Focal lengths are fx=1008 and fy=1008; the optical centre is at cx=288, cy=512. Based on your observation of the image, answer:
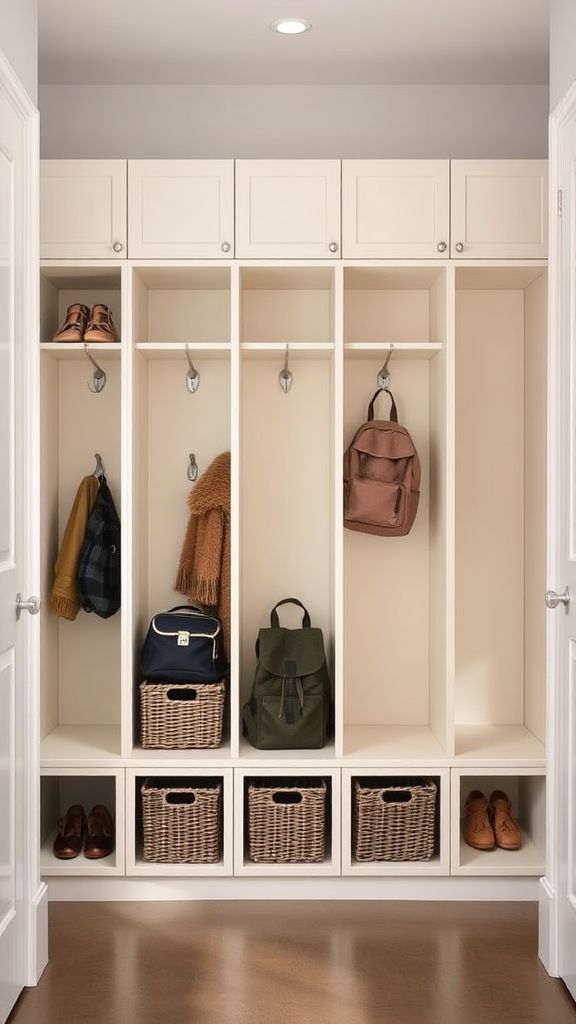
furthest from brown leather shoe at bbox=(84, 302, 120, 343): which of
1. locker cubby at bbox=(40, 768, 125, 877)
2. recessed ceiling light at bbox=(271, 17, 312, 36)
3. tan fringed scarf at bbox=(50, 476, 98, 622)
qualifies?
locker cubby at bbox=(40, 768, 125, 877)

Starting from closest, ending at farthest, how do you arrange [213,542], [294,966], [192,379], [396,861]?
[294,966]
[396,861]
[213,542]
[192,379]

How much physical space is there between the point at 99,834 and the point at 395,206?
7.69ft

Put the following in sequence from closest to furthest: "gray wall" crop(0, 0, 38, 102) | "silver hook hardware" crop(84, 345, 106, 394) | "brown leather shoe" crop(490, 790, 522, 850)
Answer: "gray wall" crop(0, 0, 38, 102) → "brown leather shoe" crop(490, 790, 522, 850) → "silver hook hardware" crop(84, 345, 106, 394)

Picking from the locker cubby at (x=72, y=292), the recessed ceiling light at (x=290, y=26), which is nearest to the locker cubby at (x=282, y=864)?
the locker cubby at (x=72, y=292)

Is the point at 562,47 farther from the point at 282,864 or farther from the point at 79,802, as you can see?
the point at 79,802

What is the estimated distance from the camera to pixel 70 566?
350 cm

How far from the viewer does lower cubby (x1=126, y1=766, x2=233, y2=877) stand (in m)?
3.33

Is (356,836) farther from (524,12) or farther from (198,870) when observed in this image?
(524,12)

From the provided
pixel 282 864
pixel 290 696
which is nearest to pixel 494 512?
pixel 290 696

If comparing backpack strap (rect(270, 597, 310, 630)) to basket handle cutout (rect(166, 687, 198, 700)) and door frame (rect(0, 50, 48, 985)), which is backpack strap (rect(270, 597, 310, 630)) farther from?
door frame (rect(0, 50, 48, 985))

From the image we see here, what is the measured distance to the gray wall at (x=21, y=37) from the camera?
8.04 feet

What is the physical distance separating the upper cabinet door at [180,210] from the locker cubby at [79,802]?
5.73 feet

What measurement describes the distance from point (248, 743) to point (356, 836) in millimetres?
481

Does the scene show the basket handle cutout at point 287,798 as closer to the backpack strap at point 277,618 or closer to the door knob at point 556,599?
the backpack strap at point 277,618
